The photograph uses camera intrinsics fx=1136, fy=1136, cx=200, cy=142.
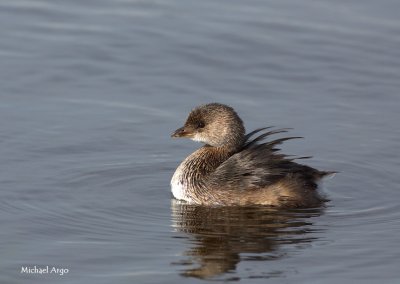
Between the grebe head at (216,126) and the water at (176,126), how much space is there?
65 cm

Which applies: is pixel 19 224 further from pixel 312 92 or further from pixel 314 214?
pixel 312 92

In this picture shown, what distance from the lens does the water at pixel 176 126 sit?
32.6 feet

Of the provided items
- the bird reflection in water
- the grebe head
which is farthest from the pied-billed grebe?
the bird reflection in water

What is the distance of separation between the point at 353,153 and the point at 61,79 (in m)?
4.06

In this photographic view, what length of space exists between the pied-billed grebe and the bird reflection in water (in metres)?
0.13

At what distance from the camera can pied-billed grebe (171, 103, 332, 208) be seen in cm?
1145

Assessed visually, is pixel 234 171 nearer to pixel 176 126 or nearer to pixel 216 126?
pixel 216 126

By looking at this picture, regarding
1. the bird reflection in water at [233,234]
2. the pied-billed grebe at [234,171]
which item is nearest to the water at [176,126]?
the bird reflection in water at [233,234]

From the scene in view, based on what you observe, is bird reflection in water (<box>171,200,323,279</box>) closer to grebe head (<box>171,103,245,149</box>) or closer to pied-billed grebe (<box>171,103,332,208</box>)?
pied-billed grebe (<box>171,103,332,208</box>)

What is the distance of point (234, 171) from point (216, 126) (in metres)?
0.58

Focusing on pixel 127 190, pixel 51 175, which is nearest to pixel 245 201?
pixel 127 190

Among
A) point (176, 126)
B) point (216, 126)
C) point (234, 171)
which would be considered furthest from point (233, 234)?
point (176, 126)

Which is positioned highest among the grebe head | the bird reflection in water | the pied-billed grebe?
the grebe head

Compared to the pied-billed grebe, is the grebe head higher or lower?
higher
